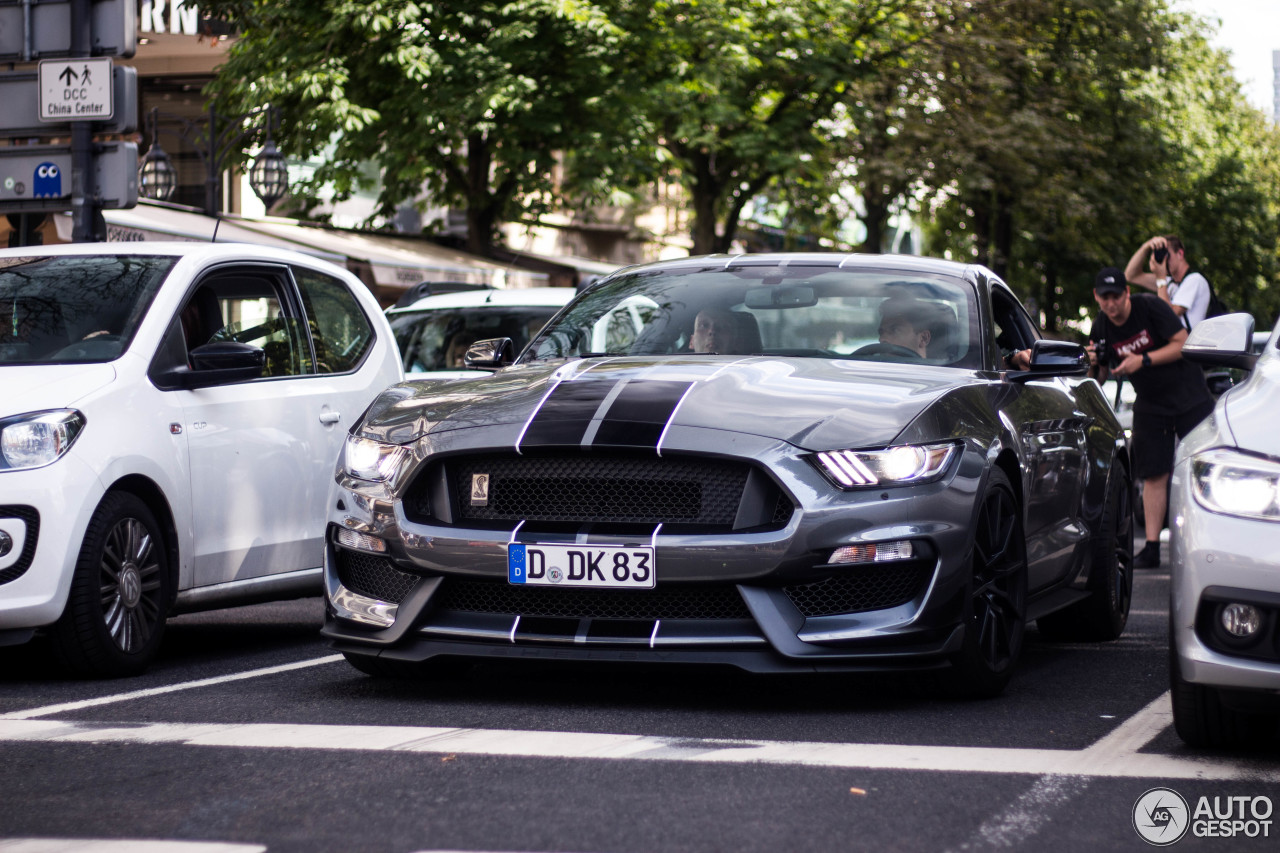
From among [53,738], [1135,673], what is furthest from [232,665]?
[1135,673]

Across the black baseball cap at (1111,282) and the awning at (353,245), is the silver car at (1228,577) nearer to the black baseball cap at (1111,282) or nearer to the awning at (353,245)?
the black baseball cap at (1111,282)

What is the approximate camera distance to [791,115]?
3178 cm

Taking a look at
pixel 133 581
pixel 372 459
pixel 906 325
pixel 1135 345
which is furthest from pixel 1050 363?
pixel 1135 345

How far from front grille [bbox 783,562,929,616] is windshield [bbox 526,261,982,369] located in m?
1.26

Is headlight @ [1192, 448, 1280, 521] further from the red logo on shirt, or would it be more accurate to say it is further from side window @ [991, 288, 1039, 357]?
the red logo on shirt

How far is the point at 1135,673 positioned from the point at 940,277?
5.36 feet

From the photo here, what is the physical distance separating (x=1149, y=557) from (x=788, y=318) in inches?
242

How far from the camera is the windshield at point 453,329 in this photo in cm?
1310

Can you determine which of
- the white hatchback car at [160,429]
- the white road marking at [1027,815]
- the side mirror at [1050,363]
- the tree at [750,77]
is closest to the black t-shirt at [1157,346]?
the side mirror at [1050,363]

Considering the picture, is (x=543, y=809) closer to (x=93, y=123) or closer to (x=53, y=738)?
(x=53, y=738)

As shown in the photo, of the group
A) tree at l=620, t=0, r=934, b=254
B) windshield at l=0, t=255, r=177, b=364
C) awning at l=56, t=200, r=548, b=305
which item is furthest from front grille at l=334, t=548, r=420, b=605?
tree at l=620, t=0, r=934, b=254

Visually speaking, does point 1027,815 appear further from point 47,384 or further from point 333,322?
point 333,322

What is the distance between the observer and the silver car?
4.79m

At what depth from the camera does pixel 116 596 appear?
6.81m
